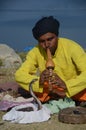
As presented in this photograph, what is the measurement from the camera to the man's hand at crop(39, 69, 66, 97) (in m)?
7.52

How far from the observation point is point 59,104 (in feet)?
25.4


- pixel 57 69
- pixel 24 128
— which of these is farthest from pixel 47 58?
pixel 24 128

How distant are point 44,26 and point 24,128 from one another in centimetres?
170

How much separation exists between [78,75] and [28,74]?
0.76 metres

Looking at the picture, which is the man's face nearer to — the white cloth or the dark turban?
the dark turban

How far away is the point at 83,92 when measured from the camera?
786 centimetres

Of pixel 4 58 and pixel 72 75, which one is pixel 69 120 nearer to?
pixel 72 75

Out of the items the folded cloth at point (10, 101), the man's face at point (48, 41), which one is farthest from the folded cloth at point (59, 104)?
the man's face at point (48, 41)

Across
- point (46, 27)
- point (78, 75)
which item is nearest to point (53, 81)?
point (78, 75)

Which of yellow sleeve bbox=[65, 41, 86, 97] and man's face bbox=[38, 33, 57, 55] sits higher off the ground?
man's face bbox=[38, 33, 57, 55]

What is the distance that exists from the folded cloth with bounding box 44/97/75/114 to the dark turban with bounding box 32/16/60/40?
101 centimetres

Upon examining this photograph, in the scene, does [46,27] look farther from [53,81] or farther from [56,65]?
[53,81]

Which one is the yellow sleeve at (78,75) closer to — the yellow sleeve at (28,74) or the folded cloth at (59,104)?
the folded cloth at (59,104)

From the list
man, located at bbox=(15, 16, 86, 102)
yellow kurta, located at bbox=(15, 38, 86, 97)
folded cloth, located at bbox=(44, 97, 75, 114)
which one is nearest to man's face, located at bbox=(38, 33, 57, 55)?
man, located at bbox=(15, 16, 86, 102)
